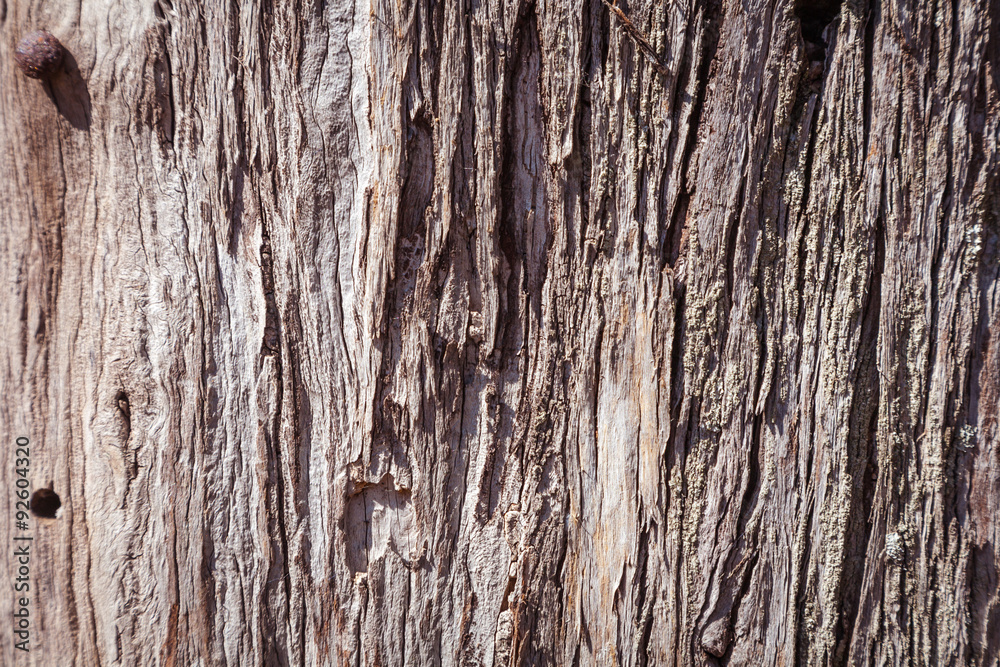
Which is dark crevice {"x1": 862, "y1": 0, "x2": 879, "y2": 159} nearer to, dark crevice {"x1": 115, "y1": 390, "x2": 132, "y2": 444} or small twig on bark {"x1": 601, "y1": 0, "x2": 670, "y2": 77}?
small twig on bark {"x1": 601, "y1": 0, "x2": 670, "y2": 77}

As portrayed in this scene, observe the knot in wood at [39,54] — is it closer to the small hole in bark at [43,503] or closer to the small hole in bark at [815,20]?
the small hole in bark at [43,503]

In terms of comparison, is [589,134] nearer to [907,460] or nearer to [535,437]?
[535,437]

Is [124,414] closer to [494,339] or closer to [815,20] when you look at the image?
[494,339]

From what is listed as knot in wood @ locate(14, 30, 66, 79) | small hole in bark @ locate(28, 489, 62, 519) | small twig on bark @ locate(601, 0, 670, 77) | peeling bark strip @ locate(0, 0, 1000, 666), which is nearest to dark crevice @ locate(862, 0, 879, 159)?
peeling bark strip @ locate(0, 0, 1000, 666)

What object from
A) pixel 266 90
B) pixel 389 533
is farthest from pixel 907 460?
pixel 266 90

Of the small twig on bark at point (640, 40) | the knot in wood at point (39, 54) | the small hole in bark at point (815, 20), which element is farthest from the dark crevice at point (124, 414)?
the small hole in bark at point (815, 20)
